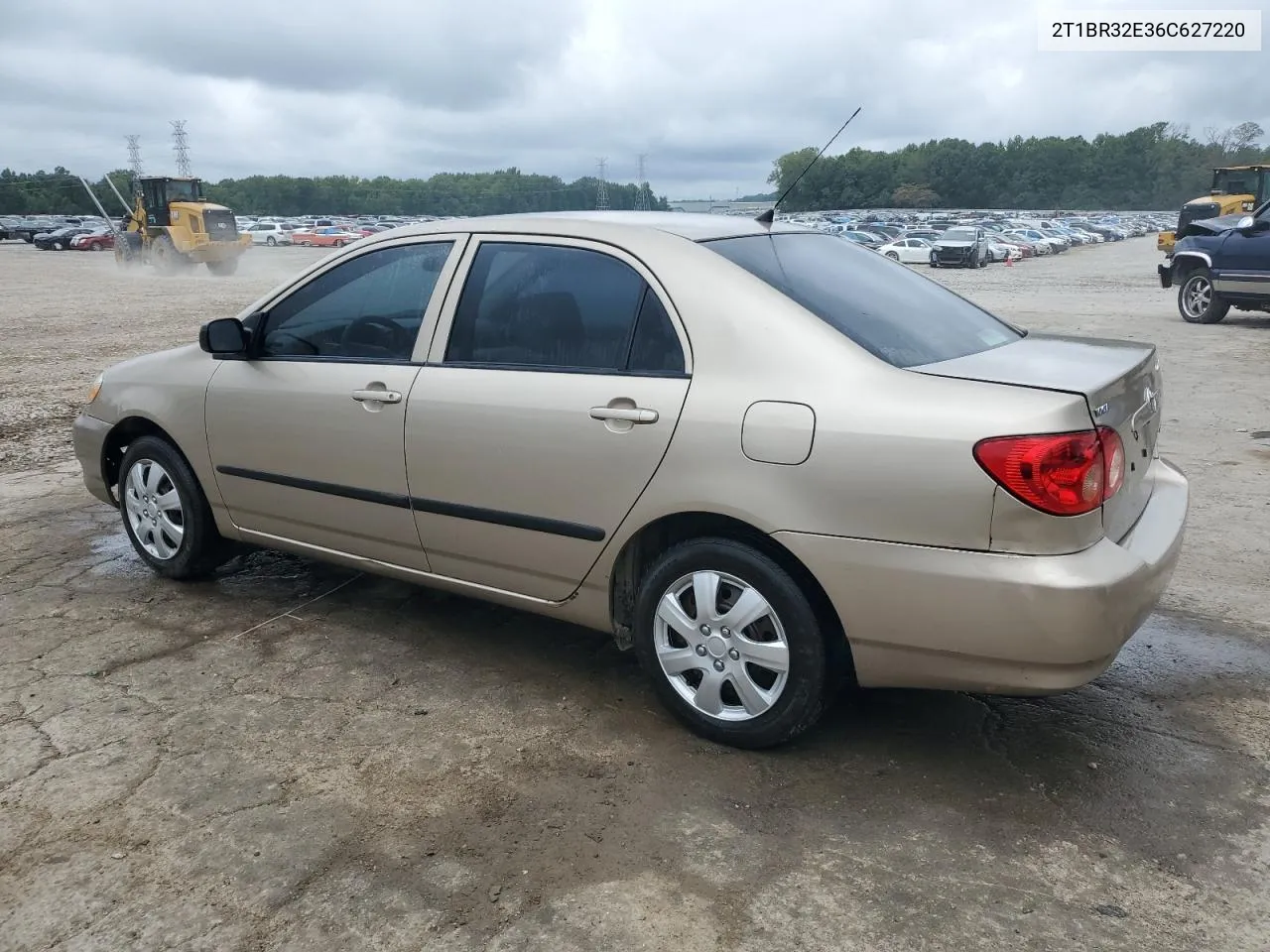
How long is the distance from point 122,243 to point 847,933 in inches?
1406

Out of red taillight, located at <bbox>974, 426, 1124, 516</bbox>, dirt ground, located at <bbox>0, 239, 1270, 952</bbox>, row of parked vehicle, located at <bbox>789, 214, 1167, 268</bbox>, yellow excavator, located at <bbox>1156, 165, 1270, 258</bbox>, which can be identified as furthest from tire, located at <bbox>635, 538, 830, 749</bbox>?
yellow excavator, located at <bbox>1156, 165, 1270, 258</bbox>

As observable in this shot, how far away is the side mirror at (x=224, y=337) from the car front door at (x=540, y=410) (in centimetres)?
97

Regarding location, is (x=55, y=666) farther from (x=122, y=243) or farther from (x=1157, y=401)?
(x=122, y=243)

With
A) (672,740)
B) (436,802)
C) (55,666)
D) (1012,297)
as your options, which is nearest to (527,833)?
(436,802)

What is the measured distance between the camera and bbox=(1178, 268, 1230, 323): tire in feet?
49.3

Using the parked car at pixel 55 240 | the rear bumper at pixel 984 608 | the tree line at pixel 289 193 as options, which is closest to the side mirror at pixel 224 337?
the rear bumper at pixel 984 608

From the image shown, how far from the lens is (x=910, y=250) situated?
1673 inches

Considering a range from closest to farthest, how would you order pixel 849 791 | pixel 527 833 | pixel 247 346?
1. pixel 527 833
2. pixel 849 791
3. pixel 247 346

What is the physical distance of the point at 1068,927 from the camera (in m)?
2.41

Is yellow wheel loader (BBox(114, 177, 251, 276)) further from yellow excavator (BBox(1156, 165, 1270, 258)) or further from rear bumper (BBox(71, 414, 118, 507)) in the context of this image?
yellow excavator (BBox(1156, 165, 1270, 258))

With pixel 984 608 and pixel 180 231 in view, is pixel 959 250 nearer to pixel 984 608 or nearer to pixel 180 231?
pixel 180 231

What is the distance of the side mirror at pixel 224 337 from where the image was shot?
418cm

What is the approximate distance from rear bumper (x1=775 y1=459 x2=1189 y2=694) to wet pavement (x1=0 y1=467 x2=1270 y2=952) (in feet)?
1.34

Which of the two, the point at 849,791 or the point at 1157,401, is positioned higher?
the point at 1157,401
